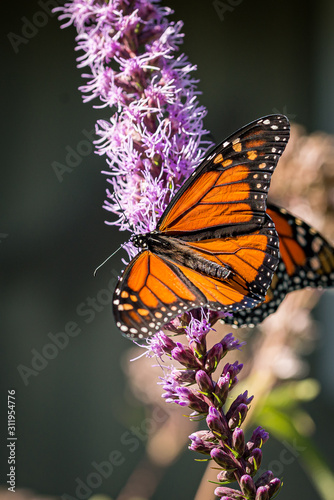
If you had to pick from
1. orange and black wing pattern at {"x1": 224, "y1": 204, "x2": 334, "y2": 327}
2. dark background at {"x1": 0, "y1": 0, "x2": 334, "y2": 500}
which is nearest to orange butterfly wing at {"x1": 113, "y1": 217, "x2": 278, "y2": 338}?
orange and black wing pattern at {"x1": 224, "y1": 204, "x2": 334, "y2": 327}

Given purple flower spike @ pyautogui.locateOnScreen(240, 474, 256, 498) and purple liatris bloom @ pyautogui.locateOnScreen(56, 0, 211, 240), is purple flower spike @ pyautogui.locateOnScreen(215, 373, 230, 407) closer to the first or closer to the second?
purple flower spike @ pyautogui.locateOnScreen(240, 474, 256, 498)

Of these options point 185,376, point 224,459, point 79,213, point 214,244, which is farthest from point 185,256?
point 79,213

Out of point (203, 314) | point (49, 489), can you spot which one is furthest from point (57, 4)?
point (49, 489)

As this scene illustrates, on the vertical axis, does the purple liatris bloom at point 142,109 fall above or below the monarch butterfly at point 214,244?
above

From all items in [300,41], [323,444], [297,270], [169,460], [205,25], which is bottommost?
[323,444]

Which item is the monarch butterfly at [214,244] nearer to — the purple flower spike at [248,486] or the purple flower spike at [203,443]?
the purple flower spike at [203,443]

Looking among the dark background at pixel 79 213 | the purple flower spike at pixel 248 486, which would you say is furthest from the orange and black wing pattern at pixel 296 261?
the dark background at pixel 79 213

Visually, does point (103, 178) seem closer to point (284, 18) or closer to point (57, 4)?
point (57, 4)

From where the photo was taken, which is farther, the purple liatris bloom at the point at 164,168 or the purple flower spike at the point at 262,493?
the purple liatris bloom at the point at 164,168
